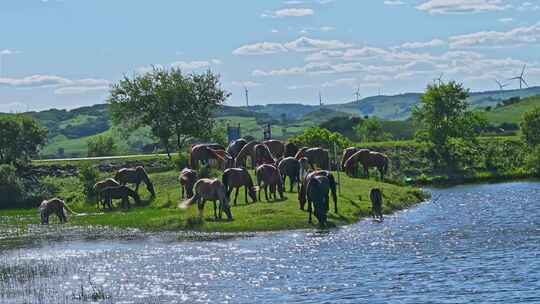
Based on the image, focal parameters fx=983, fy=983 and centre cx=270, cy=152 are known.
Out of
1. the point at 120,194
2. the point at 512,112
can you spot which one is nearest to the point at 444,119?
the point at 120,194

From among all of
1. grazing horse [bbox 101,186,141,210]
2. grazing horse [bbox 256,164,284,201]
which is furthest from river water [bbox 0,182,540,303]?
grazing horse [bbox 101,186,141,210]

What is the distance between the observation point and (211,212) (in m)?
48.5

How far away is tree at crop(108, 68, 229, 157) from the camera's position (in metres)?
83.0

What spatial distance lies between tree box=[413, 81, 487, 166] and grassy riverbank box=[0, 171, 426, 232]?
993 inches

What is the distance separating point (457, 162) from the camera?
86.9 m

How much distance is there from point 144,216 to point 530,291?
27135 mm

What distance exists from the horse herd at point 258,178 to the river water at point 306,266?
98.6 inches

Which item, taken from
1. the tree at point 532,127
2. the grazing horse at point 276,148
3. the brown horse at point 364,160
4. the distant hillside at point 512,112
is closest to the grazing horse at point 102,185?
the grazing horse at point 276,148

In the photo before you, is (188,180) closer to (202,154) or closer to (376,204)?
(202,154)

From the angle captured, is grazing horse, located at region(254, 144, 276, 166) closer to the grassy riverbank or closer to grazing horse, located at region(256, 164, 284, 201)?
the grassy riverbank

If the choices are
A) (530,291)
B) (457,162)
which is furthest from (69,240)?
(457,162)

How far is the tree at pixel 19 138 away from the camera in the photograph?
279ft

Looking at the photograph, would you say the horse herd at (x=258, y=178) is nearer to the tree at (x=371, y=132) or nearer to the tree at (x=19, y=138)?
the tree at (x=19, y=138)

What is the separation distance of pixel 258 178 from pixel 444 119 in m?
43.1
